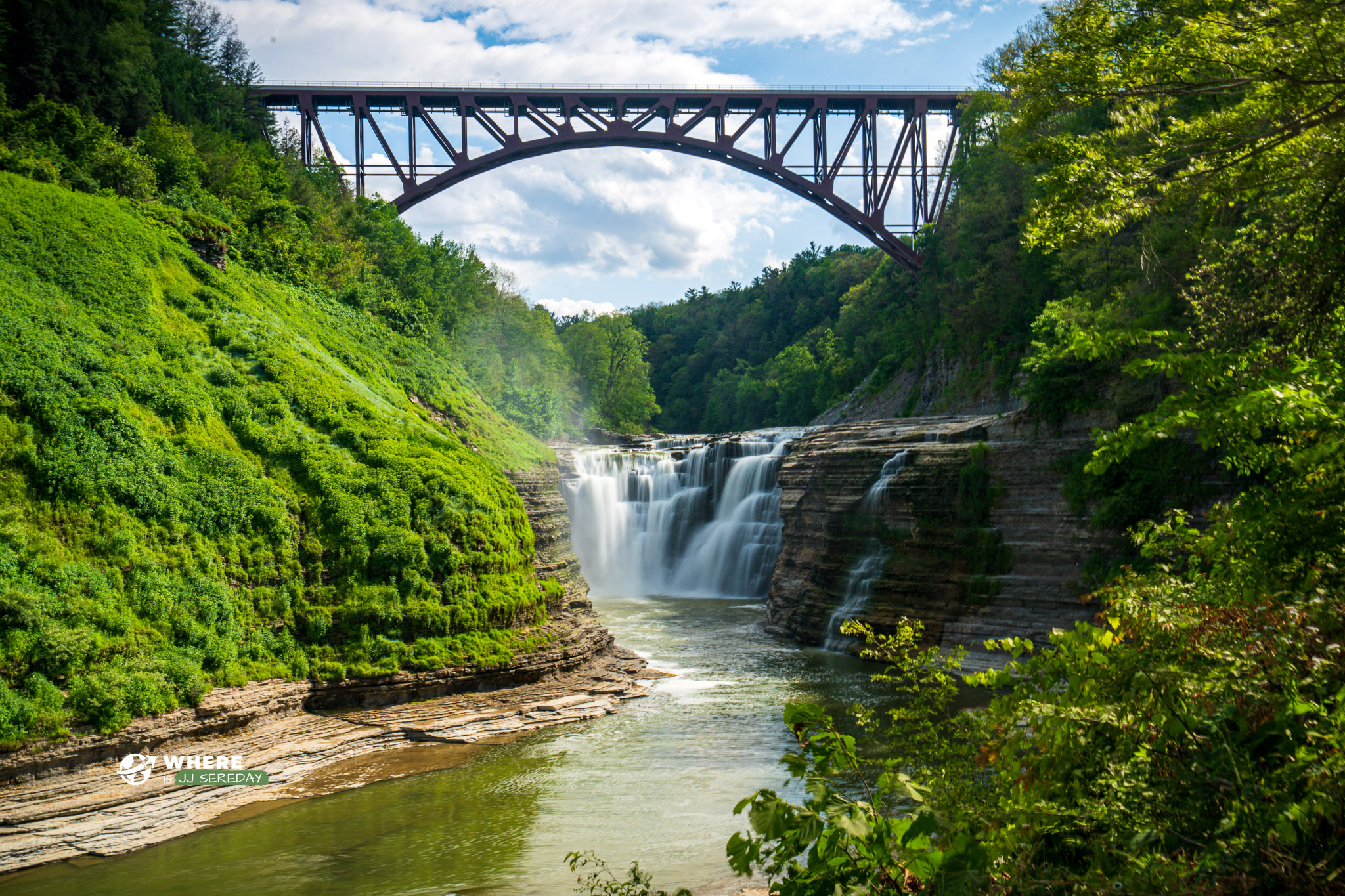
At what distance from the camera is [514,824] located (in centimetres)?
953

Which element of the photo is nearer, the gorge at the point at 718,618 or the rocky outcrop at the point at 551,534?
the gorge at the point at 718,618

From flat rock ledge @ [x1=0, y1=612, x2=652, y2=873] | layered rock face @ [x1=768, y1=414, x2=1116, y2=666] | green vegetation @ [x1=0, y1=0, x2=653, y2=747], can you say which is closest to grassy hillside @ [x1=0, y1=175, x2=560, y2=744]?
green vegetation @ [x1=0, y1=0, x2=653, y2=747]

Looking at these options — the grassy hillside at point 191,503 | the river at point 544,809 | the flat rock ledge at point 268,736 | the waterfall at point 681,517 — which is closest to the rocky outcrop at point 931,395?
the waterfall at point 681,517

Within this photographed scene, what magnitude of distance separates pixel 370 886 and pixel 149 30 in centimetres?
3383

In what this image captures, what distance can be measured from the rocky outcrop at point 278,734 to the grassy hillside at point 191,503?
1.06 ft

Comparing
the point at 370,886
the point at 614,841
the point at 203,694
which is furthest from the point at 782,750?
the point at 203,694

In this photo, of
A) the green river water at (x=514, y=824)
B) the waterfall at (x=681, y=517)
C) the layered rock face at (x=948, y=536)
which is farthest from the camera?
the waterfall at (x=681, y=517)

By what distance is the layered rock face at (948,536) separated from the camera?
16125 millimetres

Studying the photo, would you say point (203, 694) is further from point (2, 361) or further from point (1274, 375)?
point (1274, 375)

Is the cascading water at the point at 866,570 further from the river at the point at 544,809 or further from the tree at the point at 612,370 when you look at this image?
the tree at the point at 612,370

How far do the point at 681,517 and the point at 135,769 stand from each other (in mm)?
24029

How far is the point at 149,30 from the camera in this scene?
2983 cm

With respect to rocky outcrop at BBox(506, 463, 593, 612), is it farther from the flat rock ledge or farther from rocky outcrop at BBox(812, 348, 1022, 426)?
rocky outcrop at BBox(812, 348, 1022, 426)

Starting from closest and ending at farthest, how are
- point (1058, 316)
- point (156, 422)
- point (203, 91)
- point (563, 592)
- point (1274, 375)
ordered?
1. point (1274, 375)
2. point (156, 422)
3. point (563, 592)
4. point (1058, 316)
5. point (203, 91)
